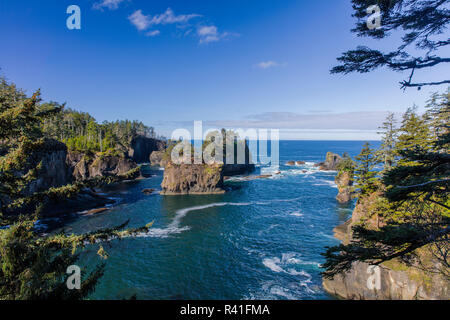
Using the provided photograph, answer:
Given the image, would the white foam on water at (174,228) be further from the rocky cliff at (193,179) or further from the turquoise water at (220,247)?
the rocky cliff at (193,179)

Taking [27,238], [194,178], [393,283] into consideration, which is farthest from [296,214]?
[27,238]

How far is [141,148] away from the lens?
144750 mm

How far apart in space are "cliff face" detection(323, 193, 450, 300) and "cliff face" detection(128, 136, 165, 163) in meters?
127

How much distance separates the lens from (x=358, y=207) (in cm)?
3225

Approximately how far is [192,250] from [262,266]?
10.6 meters

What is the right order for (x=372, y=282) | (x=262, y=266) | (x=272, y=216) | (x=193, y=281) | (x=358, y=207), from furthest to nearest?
(x=272, y=216) → (x=358, y=207) → (x=262, y=266) → (x=193, y=281) → (x=372, y=282)

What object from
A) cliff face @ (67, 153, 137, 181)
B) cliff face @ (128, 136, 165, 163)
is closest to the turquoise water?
cliff face @ (67, 153, 137, 181)

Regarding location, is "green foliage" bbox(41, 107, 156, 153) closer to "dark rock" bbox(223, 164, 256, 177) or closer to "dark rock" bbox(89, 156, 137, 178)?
"dark rock" bbox(89, 156, 137, 178)

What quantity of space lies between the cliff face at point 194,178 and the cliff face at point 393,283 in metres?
47.0

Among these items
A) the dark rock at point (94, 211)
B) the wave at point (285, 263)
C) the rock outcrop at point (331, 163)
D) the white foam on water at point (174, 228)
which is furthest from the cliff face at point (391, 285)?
the rock outcrop at point (331, 163)

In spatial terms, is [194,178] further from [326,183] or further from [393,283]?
[393,283]
